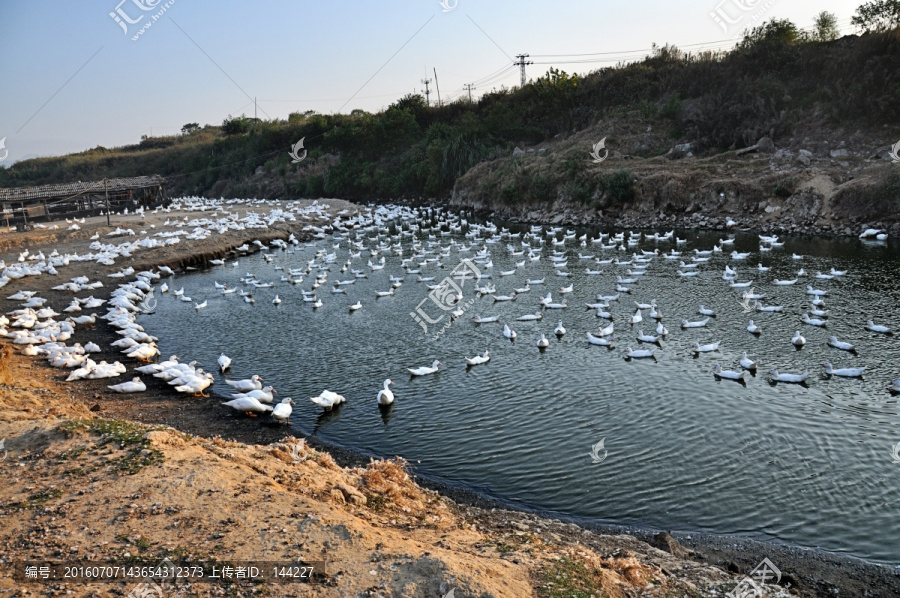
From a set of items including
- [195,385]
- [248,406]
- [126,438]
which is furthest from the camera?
[195,385]

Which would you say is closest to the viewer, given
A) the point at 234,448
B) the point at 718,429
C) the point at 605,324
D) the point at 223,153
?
the point at 234,448

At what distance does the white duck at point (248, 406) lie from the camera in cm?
1395

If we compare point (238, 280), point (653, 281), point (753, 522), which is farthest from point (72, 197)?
point (753, 522)

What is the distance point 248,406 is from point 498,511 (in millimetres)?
6596

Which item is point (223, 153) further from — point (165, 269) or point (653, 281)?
point (653, 281)

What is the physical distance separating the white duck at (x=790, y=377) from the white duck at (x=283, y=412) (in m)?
11.1

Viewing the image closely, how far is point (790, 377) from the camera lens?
1464cm

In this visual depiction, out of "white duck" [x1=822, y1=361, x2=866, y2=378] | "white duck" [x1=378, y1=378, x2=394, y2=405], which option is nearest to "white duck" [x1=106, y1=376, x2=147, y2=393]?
"white duck" [x1=378, y1=378, x2=394, y2=405]

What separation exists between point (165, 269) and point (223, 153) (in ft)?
214

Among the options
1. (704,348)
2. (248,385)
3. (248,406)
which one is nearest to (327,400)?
(248,406)

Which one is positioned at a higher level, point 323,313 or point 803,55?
point 803,55

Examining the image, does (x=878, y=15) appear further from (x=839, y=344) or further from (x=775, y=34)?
(x=839, y=344)

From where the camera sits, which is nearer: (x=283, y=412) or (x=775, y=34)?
(x=283, y=412)

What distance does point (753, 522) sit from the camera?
959cm
